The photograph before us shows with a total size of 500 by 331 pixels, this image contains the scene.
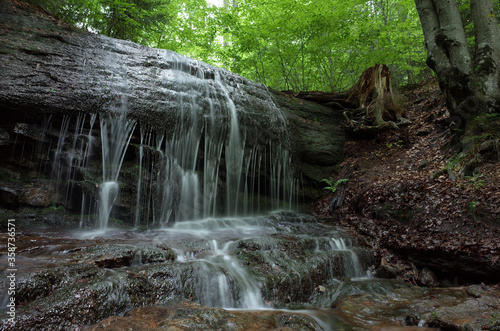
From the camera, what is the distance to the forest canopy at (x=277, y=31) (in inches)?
391

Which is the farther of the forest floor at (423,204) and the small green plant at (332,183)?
the small green plant at (332,183)

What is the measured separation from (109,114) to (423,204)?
7.52m

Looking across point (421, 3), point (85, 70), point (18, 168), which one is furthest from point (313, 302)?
point (421, 3)

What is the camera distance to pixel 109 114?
6336 millimetres

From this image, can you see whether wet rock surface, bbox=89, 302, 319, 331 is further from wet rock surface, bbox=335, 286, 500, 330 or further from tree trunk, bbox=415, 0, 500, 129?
tree trunk, bbox=415, 0, 500, 129

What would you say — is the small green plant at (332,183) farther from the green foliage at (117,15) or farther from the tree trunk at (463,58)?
the green foliage at (117,15)

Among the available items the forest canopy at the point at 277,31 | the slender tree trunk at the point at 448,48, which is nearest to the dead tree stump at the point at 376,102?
the forest canopy at the point at 277,31

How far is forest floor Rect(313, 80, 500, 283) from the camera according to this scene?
480cm

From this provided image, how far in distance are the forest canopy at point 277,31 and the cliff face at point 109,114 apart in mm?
2055

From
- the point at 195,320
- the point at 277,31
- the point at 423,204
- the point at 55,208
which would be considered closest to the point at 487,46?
the point at 423,204

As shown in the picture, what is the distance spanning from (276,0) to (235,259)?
36.1ft

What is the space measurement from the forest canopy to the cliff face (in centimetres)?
205

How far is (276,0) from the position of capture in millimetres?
11172

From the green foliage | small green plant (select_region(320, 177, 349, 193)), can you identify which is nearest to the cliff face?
small green plant (select_region(320, 177, 349, 193))
